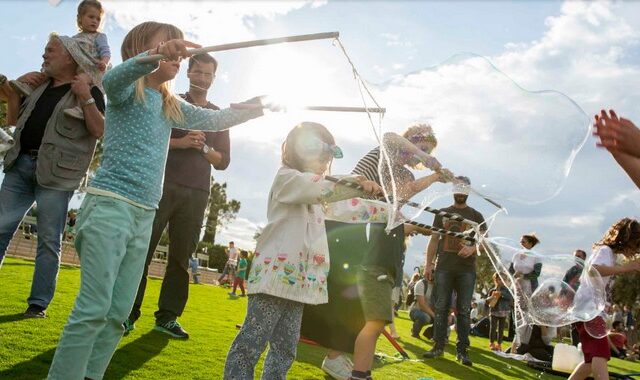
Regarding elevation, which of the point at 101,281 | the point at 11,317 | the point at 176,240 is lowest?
the point at 11,317

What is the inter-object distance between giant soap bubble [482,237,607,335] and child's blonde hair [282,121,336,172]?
2.07m

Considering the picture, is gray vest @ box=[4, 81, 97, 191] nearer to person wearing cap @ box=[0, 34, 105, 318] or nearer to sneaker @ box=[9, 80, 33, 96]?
person wearing cap @ box=[0, 34, 105, 318]

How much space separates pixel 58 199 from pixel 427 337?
8.82 m

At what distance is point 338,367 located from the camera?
4.88 m

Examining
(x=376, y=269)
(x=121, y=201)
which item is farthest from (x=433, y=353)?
(x=121, y=201)

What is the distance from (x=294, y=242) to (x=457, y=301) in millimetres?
4850

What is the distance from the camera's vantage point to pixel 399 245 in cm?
444

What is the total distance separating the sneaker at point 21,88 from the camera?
14.9 ft

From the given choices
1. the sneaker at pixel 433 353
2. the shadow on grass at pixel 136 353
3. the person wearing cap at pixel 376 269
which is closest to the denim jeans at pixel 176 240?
the shadow on grass at pixel 136 353

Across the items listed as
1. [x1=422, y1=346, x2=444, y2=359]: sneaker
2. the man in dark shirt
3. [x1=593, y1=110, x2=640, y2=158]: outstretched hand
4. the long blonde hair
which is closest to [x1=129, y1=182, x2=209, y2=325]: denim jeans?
the man in dark shirt

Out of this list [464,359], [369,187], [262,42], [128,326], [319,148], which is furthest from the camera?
[464,359]

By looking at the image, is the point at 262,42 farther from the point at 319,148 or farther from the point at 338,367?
the point at 338,367

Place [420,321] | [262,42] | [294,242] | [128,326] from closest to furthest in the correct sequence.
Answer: [262,42] → [294,242] → [128,326] → [420,321]

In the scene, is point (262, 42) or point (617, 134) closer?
point (262, 42)
